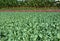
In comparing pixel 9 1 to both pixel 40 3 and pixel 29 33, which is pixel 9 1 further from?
pixel 29 33

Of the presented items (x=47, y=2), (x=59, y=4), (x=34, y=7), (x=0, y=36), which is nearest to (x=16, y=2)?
(x=34, y=7)

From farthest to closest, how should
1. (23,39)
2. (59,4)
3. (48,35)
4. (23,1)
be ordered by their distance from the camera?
(23,1), (59,4), (48,35), (23,39)

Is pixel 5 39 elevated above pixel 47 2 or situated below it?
above

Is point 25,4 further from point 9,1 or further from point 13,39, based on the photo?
point 13,39

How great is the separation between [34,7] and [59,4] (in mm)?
3339

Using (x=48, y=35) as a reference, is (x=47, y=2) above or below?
below

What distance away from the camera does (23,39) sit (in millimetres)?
2109

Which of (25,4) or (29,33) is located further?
(25,4)

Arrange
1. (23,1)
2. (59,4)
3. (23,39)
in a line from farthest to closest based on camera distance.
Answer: (23,1)
(59,4)
(23,39)

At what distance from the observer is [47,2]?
71.9 feet

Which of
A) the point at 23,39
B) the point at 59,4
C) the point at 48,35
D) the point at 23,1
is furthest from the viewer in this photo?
the point at 23,1

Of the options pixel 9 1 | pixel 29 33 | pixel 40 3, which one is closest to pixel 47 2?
pixel 40 3

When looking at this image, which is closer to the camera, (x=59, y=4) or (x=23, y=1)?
(x=59, y=4)

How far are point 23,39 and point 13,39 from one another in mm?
132
